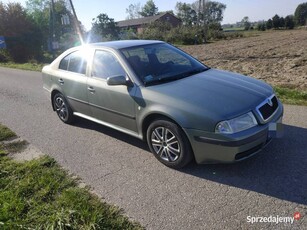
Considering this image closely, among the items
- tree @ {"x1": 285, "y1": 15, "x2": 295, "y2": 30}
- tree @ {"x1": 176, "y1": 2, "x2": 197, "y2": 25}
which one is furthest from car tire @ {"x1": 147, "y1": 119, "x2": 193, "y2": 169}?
tree @ {"x1": 176, "y1": 2, "x2": 197, "y2": 25}

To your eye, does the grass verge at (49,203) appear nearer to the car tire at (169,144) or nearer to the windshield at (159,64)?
the car tire at (169,144)

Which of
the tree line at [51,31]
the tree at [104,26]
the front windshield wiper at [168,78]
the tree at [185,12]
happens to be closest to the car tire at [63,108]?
the front windshield wiper at [168,78]

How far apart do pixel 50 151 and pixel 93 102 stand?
1057 millimetres

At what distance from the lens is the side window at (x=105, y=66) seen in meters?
4.32

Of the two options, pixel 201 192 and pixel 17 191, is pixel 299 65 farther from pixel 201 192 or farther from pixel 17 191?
pixel 17 191

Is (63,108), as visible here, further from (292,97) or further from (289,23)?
(289,23)

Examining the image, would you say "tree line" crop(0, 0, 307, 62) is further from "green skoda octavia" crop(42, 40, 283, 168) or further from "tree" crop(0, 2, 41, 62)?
"green skoda octavia" crop(42, 40, 283, 168)

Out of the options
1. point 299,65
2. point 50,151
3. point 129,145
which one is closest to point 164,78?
point 129,145

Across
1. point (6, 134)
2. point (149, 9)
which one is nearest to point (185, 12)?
point (149, 9)

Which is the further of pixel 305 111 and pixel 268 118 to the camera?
pixel 305 111

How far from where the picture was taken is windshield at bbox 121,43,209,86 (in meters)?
4.14

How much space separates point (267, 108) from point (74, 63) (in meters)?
3.46

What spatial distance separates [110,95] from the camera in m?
4.32

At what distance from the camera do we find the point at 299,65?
36.7ft
